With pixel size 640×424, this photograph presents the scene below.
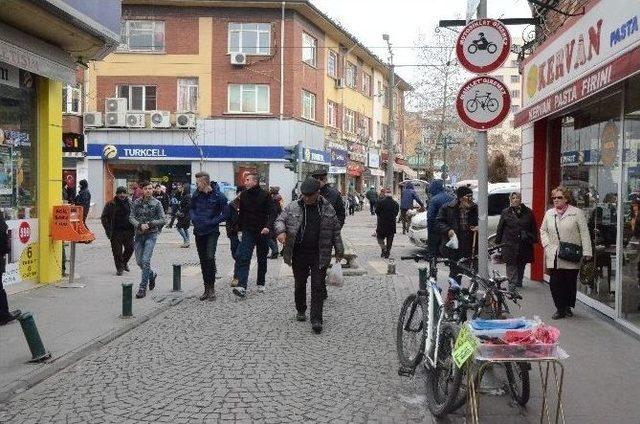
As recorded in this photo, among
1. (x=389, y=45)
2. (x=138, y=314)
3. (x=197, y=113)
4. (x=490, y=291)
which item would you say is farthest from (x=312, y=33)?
(x=490, y=291)

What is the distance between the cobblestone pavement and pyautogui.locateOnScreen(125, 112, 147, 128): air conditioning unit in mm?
24703

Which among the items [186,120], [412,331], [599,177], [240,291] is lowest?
[240,291]

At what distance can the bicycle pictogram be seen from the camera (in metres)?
5.95

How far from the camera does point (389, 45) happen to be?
3291 centimetres

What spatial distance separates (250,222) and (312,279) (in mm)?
2438

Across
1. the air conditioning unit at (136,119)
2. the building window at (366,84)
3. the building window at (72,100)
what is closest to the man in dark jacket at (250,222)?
the air conditioning unit at (136,119)

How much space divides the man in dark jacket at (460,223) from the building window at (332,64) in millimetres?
28971

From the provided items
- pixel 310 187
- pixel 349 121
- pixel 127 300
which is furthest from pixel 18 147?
pixel 349 121

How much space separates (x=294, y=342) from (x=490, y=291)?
8.67ft

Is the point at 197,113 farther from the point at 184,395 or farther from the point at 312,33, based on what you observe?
the point at 184,395

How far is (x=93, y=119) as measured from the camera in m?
32.4

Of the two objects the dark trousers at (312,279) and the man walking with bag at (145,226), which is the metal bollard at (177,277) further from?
the dark trousers at (312,279)

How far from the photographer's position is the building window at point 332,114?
38109 millimetres

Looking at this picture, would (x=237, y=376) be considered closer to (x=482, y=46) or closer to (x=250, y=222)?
(x=482, y=46)
